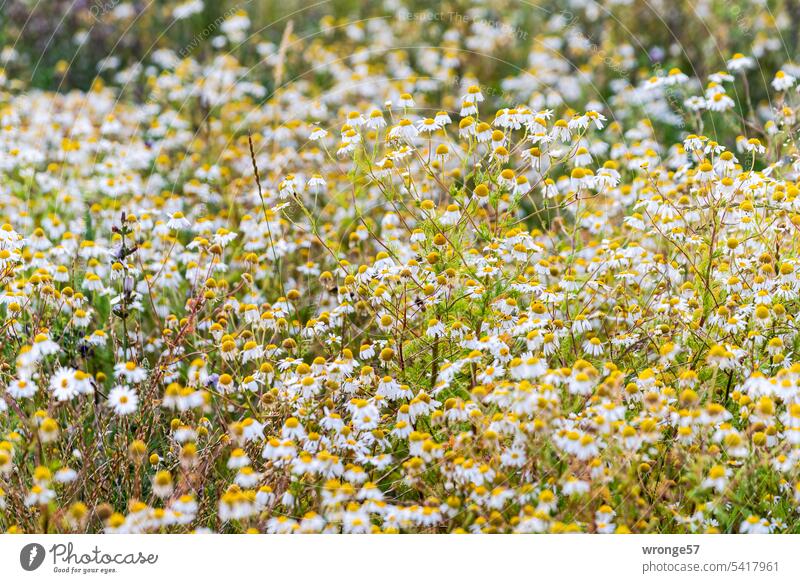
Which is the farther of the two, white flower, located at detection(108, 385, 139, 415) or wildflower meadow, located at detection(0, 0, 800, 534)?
white flower, located at detection(108, 385, 139, 415)

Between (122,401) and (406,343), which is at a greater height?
(406,343)

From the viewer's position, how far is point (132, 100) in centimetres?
727

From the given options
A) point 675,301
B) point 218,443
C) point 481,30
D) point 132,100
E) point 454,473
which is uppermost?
point 481,30

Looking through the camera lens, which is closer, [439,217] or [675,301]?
[675,301]

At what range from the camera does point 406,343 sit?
3.33 meters

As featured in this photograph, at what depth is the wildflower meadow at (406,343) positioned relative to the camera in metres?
2.65

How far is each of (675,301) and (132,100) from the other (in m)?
5.45

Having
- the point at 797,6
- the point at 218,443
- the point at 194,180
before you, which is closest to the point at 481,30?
the point at 797,6

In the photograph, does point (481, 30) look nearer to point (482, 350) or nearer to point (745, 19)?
point (745, 19)

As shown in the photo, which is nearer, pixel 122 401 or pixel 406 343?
pixel 122 401

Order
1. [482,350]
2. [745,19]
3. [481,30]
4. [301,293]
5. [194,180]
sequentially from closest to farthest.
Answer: [482,350] → [301,293] → [194,180] → [745,19] → [481,30]

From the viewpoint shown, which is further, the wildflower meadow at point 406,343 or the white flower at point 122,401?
the white flower at point 122,401

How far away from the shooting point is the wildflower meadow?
265 centimetres
